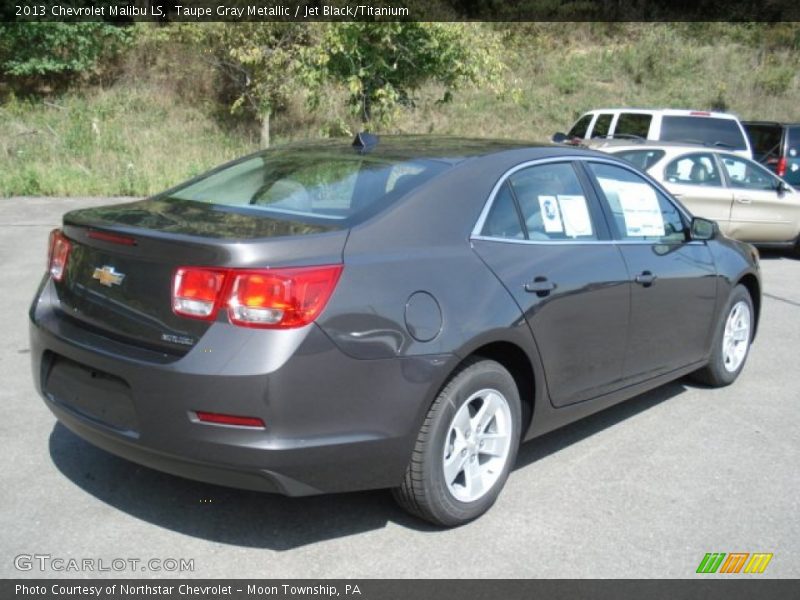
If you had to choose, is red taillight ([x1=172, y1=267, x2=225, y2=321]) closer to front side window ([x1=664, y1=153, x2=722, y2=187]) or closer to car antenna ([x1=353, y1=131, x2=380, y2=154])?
car antenna ([x1=353, y1=131, x2=380, y2=154])

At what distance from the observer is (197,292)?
327 centimetres

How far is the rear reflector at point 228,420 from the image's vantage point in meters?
3.17

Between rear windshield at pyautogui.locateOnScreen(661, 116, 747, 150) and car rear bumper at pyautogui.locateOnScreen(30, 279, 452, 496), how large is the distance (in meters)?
12.1

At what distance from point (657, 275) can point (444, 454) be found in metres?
1.94

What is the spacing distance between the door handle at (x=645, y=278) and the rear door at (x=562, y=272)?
0.47 ft

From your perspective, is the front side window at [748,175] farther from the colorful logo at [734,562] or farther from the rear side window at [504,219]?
the colorful logo at [734,562]

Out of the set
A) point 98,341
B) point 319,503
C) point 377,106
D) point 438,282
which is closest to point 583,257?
point 438,282

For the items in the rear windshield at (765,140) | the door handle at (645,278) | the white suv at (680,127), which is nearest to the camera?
the door handle at (645,278)

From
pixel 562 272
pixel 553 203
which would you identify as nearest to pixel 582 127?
pixel 553 203

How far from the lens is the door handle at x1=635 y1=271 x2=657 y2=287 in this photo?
4754 mm

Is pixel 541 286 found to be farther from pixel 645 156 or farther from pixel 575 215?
pixel 645 156
